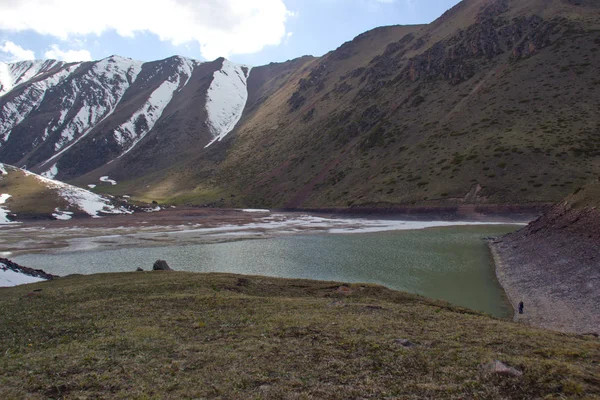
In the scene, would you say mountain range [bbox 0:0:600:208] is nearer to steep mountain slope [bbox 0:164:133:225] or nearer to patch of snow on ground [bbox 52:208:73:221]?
steep mountain slope [bbox 0:164:133:225]

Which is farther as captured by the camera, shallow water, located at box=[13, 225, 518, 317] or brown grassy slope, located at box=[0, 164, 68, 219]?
brown grassy slope, located at box=[0, 164, 68, 219]

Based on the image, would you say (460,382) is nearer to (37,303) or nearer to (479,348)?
(479,348)

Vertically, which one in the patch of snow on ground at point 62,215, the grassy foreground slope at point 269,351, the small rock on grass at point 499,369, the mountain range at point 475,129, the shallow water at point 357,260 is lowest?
the shallow water at point 357,260

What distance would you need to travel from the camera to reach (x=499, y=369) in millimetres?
13859

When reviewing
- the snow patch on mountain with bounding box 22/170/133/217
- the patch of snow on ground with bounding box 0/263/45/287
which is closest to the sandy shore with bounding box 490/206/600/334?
the patch of snow on ground with bounding box 0/263/45/287

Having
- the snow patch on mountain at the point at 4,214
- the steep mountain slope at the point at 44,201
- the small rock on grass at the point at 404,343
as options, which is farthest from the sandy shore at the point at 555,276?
the snow patch on mountain at the point at 4,214

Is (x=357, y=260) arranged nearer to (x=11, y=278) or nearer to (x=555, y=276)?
(x=555, y=276)

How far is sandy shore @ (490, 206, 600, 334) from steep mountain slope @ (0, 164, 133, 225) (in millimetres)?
148596

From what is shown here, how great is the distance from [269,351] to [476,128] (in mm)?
128084

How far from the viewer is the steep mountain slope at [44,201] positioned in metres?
146

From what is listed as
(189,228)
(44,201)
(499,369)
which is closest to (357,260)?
(499,369)

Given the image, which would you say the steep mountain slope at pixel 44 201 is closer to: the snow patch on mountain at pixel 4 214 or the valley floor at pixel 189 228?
the snow patch on mountain at pixel 4 214

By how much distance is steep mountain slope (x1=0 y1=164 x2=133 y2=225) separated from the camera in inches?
5733

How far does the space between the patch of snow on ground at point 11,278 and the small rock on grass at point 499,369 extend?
45.0 m
